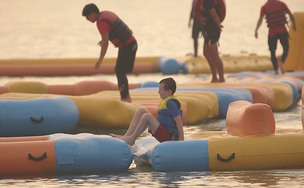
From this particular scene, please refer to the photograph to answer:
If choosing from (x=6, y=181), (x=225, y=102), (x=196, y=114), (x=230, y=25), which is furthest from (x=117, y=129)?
(x=230, y=25)

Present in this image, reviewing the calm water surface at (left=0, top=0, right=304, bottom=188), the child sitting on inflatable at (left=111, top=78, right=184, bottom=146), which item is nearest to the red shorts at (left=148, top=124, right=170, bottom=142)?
the child sitting on inflatable at (left=111, top=78, right=184, bottom=146)

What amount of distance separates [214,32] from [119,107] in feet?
8.94

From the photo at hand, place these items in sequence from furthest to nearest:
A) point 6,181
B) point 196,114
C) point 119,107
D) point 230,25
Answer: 1. point 230,25
2. point 196,114
3. point 119,107
4. point 6,181

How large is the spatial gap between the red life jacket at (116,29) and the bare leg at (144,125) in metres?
2.21

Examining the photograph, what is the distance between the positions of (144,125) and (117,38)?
2.43 meters

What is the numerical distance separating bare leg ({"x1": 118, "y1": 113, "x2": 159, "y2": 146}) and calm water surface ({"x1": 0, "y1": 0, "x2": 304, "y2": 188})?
0.28 metres

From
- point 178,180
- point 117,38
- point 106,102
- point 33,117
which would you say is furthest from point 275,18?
point 178,180

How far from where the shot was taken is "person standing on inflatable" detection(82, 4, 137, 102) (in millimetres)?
8688

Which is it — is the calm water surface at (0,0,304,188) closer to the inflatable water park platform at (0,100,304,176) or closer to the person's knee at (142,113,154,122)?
the inflatable water park platform at (0,100,304,176)

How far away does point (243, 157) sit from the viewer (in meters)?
6.25

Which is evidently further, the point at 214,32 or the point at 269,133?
the point at 214,32

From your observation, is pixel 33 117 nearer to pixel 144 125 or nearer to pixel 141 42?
pixel 144 125

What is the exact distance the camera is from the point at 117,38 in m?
8.98

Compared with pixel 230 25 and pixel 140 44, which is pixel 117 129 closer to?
pixel 140 44
